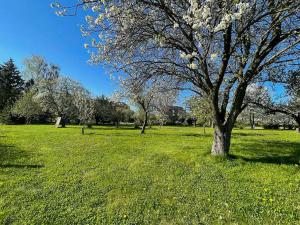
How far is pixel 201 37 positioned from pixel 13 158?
866 centimetres

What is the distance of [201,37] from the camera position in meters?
5.25

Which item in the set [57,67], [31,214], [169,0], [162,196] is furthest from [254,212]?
[57,67]

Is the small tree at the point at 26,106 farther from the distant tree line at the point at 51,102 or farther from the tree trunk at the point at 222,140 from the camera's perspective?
the tree trunk at the point at 222,140

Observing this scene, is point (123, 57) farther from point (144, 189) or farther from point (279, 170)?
point (279, 170)

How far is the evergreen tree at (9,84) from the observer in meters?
49.4

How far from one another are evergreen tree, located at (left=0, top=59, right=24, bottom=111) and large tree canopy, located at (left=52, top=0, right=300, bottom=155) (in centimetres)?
→ 4970

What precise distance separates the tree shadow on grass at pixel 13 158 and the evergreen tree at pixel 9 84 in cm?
4431

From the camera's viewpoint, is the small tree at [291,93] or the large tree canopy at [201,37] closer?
the large tree canopy at [201,37]

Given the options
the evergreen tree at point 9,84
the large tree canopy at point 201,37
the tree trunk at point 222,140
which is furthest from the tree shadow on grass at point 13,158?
the evergreen tree at point 9,84

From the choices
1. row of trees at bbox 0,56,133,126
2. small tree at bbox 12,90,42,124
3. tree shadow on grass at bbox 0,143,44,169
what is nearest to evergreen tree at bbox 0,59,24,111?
row of trees at bbox 0,56,133,126

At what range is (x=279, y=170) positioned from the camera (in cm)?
698

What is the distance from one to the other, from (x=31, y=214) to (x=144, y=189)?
273cm

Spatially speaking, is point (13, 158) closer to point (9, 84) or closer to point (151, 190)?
point (151, 190)

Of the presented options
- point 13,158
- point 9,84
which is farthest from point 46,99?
point 13,158
